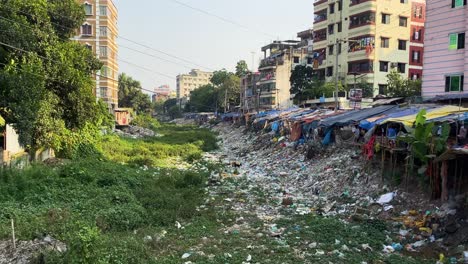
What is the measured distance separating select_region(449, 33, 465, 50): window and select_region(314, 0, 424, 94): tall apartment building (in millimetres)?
15563

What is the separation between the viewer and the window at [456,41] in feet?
60.0

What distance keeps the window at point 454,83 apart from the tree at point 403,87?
27.6 ft

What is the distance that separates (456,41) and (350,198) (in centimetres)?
1171

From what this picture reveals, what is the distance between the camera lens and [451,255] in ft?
24.6

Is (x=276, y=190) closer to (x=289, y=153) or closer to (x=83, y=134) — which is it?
(x=289, y=153)

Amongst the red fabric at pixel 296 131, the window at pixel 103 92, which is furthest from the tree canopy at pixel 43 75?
the window at pixel 103 92

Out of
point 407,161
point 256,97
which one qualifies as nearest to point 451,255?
point 407,161

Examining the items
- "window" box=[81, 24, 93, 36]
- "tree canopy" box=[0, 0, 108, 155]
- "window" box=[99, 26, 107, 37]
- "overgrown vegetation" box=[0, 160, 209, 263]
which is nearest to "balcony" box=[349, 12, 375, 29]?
"window" box=[99, 26, 107, 37]

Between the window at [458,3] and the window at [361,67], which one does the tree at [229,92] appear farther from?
the window at [458,3]

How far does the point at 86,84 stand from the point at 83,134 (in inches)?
104

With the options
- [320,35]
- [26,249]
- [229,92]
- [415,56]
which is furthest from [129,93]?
[26,249]

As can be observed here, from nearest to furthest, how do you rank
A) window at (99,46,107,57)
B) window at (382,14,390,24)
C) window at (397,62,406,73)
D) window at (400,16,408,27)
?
window at (382,14,390,24) → window at (400,16,408,27) → window at (397,62,406,73) → window at (99,46,107,57)

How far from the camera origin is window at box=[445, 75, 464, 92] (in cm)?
1830

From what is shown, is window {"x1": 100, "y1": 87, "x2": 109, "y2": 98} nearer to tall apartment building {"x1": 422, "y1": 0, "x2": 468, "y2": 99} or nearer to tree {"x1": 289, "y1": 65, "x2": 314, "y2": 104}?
tree {"x1": 289, "y1": 65, "x2": 314, "y2": 104}
